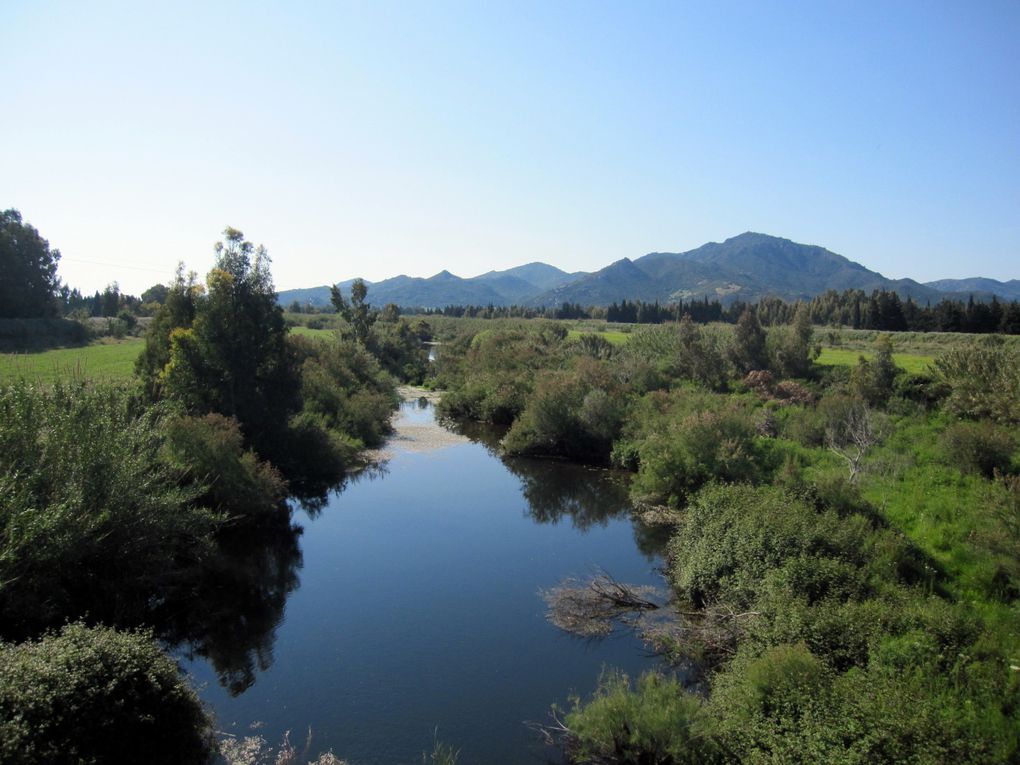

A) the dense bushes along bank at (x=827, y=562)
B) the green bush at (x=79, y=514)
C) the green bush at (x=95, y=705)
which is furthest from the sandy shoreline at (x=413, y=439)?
the green bush at (x=95, y=705)

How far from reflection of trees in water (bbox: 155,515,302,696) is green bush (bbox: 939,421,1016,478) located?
880 inches

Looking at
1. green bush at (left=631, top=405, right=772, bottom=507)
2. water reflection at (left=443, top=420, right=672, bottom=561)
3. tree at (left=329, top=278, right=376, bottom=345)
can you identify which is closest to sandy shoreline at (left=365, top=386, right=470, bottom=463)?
water reflection at (left=443, top=420, right=672, bottom=561)

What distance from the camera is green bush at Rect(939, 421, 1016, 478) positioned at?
2106 centimetres

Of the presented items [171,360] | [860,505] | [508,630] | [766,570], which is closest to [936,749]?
[766,570]

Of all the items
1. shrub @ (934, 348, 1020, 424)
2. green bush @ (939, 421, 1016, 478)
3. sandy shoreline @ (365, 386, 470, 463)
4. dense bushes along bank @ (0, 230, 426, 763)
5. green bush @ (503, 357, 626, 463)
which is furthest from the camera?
sandy shoreline @ (365, 386, 470, 463)

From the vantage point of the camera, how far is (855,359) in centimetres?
4391

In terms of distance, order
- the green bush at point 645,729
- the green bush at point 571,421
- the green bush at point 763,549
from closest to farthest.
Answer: the green bush at point 645,729, the green bush at point 763,549, the green bush at point 571,421

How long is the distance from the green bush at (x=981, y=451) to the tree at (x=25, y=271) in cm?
6631

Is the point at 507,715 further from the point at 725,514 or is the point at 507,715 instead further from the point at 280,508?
the point at 280,508

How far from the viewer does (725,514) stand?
57.8 ft

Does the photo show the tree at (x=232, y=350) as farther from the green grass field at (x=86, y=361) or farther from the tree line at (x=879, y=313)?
the tree line at (x=879, y=313)

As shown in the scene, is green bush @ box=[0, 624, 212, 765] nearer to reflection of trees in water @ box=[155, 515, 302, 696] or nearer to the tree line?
reflection of trees in water @ box=[155, 515, 302, 696]

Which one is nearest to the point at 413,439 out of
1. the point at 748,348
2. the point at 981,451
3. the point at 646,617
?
the point at 748,348

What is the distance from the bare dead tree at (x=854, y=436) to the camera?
71.8 ft
